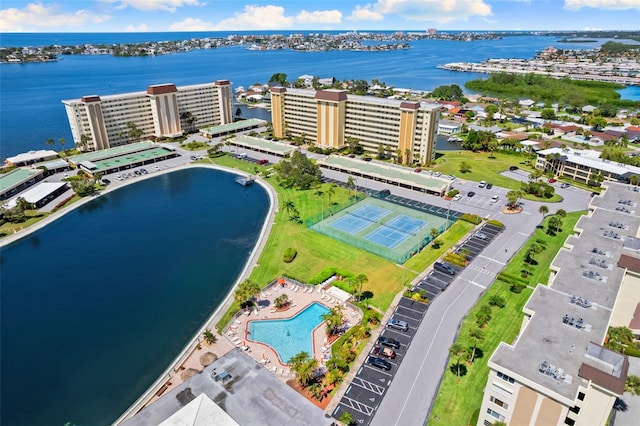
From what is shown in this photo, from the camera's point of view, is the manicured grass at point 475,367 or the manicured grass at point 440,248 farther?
the manicured grass at point 440,248

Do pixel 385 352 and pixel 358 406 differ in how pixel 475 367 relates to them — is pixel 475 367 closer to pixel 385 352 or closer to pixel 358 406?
pixel 385 352

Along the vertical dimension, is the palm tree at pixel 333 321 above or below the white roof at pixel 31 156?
below

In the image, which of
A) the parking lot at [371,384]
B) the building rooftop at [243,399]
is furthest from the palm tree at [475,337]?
the building rooftop at [243,399]

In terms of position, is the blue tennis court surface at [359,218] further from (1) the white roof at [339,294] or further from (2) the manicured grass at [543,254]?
(2) the manicured grass at [543,254]

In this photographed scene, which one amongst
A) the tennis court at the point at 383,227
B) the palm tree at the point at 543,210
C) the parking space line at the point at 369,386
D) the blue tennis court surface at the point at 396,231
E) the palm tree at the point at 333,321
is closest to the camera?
the parking space line at the point at 369,386

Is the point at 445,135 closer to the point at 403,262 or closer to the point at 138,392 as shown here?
the point at 403,262

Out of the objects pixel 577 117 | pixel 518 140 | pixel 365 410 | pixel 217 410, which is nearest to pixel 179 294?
pixel 217 410

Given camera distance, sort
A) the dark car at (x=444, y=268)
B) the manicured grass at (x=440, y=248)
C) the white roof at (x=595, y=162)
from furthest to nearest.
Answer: the white roof at (x=595, y=162), the manicured grass at (x=440, y=248), the dark car at (x=444, y=268)
